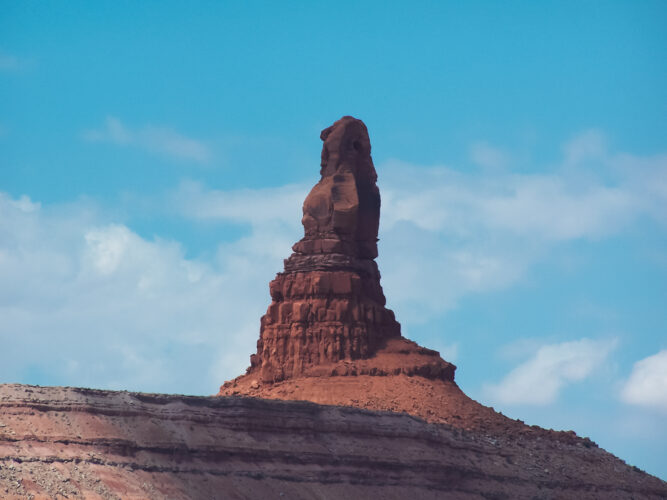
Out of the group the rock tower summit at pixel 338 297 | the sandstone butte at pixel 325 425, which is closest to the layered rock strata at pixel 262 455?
the sandstone butte at pixel 325 425

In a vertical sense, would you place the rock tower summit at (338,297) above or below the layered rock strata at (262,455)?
above

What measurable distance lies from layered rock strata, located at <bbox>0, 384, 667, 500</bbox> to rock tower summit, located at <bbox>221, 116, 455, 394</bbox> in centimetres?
744

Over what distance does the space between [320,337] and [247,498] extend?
21264 millimetres

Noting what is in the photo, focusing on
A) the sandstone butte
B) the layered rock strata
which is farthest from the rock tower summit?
the layered rock strata

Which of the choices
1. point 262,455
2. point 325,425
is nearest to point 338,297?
point 325,425

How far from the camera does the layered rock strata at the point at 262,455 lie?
181ft

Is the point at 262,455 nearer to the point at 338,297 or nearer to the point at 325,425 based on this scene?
the point at 325,425

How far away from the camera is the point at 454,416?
7656cm

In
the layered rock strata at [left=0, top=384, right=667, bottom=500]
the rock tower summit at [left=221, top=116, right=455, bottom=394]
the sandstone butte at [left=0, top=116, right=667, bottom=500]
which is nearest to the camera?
the layered rock strata at [left=0, top=384, right=667, bottom=500]

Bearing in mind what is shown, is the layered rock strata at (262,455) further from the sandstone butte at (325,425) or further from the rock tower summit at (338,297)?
the rock tower summit at (338,297)

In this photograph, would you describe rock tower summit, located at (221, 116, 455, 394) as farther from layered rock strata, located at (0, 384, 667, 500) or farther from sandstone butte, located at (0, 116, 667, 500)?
layered rock strata, located at (0, 384, 667, 500)

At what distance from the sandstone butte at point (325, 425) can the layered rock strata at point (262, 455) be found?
2.7 inches

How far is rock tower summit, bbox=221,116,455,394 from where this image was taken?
79.8 m

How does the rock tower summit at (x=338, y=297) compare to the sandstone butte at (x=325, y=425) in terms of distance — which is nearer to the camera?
the sandstone butte at (x=325, y=425)
